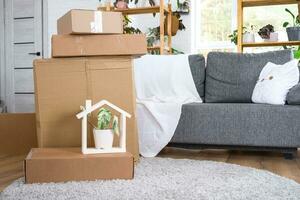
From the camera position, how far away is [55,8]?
5402 millimetres

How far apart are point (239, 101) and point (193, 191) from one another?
1.58 meters

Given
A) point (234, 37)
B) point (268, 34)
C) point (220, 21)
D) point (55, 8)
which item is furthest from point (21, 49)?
point (268, 34)

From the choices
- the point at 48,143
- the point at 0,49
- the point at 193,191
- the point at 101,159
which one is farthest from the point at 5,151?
the point at 0,49

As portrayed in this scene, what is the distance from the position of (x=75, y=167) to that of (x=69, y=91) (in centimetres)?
51

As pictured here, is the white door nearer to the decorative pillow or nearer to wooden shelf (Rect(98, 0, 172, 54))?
wooden shelf (Rect(98, 0, 172, 54))

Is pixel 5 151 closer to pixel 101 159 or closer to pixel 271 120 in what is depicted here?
pixel 101 159

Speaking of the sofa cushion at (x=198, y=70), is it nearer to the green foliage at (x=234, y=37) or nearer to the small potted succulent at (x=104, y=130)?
the small potted succulent at (x=104, y=130)

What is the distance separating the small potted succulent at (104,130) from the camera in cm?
203

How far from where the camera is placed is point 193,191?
1734 mm

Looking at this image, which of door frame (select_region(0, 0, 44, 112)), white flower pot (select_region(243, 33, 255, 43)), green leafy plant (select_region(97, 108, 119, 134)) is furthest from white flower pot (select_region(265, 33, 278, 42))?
door frame (select_region(0, 0, 44, 112))

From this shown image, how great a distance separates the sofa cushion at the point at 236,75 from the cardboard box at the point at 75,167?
1.50 m

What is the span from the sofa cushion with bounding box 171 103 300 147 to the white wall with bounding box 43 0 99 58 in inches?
121

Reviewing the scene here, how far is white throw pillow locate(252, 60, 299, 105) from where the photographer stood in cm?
281

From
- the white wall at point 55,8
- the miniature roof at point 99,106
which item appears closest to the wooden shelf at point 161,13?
the white wall at point 55,8
